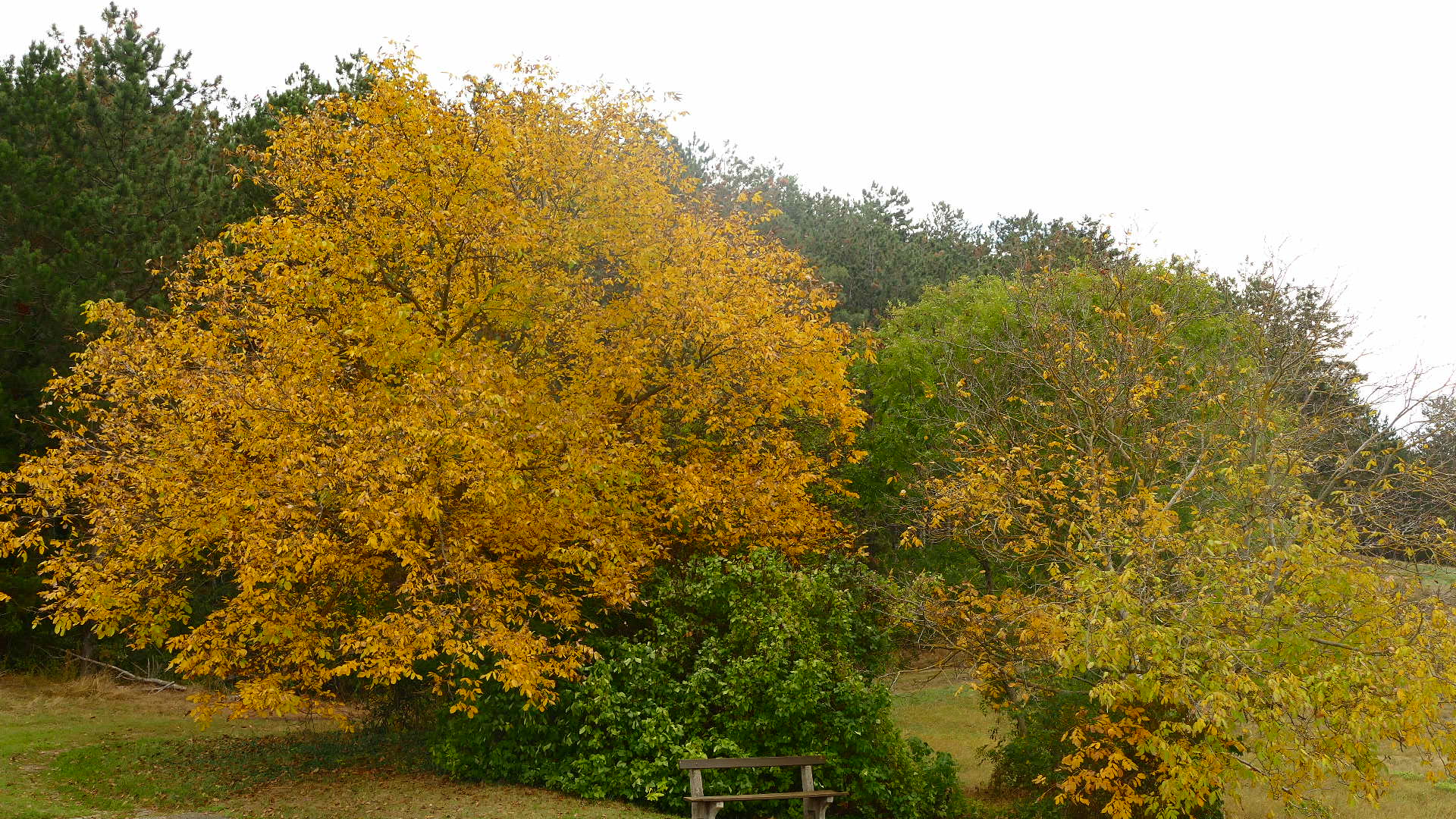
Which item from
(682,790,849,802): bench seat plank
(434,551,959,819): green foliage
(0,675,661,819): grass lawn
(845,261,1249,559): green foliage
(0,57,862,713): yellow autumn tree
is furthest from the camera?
(845,261,1249,559): green foliage

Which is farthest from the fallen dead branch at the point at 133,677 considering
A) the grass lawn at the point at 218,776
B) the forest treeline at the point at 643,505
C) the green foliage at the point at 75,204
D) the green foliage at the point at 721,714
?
the green foliage at the point at 721,714

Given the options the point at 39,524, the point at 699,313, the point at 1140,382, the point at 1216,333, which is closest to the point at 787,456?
the point at 699,313

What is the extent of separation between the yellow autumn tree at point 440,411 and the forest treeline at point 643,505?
69 millimetres

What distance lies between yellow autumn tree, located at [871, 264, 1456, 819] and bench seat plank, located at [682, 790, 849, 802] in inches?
85.2

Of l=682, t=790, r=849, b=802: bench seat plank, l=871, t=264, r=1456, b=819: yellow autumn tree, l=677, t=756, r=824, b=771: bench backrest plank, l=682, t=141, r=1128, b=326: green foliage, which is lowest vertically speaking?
l=682, t=790, r=849, b=802: bench seat plank

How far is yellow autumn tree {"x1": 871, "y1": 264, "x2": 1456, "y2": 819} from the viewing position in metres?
9.22

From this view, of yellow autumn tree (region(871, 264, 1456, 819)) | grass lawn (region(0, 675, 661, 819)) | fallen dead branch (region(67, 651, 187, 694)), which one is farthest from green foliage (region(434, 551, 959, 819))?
fallen dead branch (region(67, 651, 187, 694))

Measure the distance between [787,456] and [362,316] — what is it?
6.07 m

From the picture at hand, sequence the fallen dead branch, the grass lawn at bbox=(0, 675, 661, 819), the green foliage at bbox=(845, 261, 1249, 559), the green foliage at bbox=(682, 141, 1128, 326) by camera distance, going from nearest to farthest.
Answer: the grass lawn at bbox=(0, 675, 661, 819) < the green foliage at bbox=(845, 261, 1249, 559) < the fallen dead branch < the green foliage at bbox=(682, 141, 1128, 326)

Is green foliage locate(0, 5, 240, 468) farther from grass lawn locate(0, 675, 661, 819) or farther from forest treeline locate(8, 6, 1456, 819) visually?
grass lawn locate(0, 675, 661, 819)

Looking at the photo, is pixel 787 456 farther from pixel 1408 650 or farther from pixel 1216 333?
pixel 1216 333

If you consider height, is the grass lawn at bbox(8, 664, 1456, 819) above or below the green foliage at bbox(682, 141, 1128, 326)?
below

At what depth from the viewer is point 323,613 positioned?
41.3ft

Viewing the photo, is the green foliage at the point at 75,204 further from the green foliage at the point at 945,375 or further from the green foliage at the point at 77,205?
the green foliage at the point at 945,375
